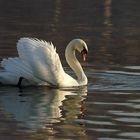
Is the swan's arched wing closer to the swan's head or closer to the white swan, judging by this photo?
the white swan

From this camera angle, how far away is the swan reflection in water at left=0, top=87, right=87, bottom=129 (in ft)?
42.2

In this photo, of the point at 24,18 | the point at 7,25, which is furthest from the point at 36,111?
the point at 24,18

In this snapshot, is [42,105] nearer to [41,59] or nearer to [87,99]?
[87,99]

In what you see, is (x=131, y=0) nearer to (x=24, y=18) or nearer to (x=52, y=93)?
(x=24, y=18)

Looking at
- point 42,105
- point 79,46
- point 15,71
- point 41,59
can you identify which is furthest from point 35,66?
point 79,46

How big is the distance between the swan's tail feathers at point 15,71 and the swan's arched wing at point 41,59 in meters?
0.09

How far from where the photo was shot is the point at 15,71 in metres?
16.3

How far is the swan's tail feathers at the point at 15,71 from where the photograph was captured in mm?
16219

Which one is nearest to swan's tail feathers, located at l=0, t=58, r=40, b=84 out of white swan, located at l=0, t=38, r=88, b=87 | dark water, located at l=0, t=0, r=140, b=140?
white swan, located at l=0, t=38, r=88, b=87

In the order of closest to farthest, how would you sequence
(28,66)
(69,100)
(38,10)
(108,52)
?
(69,100) < (28,66) < (108,52) < (38,10)

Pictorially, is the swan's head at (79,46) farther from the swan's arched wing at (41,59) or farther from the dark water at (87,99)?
the swan's arched wing at (41,59)

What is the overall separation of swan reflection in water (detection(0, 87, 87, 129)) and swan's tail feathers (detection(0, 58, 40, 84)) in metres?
0.21

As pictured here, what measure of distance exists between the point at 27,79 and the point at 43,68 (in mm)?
477

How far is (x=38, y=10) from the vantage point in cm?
A: 4594
